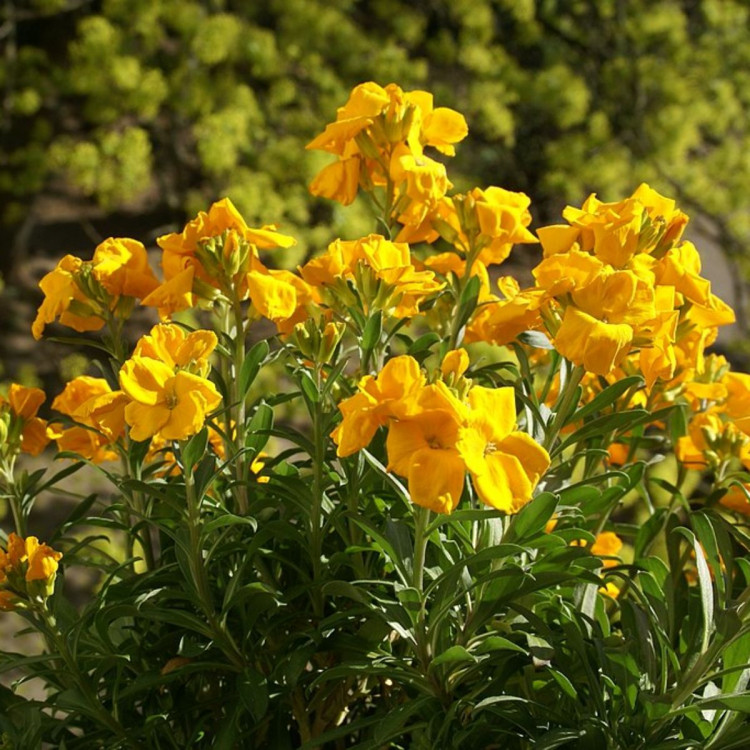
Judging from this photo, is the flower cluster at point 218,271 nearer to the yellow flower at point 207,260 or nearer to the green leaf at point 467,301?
the yellow flower at point 207,260

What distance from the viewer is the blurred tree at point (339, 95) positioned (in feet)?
8.37

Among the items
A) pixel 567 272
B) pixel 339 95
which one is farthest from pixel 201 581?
pixel 339 95

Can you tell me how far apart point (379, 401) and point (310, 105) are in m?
2.51

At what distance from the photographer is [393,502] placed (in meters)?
0.68

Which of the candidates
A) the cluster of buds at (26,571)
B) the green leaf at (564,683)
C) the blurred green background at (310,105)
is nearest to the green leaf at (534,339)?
the green leaf at (564,683)

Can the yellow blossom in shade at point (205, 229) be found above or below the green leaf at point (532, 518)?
above

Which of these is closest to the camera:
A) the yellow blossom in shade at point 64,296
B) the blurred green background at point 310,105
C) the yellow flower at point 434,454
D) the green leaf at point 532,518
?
the yellow flower at point 434,454

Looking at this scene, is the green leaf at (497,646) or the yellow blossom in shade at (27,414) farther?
the yellow blossom in shade at (27,414)

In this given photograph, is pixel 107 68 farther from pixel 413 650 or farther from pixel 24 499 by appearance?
pixel 413 650

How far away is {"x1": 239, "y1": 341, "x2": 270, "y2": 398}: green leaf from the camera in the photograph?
0.65m

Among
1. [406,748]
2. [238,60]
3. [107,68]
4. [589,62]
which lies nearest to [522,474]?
[406,748]

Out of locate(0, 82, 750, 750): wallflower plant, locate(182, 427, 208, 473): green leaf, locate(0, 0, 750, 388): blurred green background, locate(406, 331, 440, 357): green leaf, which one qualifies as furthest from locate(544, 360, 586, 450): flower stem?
locate(0, 0, 750, 388): blurred green background

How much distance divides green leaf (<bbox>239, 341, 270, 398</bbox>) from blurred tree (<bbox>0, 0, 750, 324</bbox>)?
5.87 ft

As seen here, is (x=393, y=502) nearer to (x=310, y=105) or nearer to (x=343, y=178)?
(x=343, y=178)
